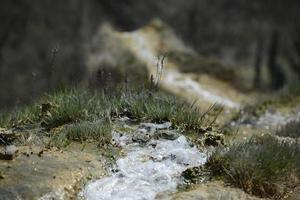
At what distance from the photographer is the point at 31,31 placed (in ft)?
81.6

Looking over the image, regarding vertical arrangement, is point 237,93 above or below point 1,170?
below

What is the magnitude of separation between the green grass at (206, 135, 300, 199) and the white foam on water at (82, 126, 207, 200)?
0.96 feet

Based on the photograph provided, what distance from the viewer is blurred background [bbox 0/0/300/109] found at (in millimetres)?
23812

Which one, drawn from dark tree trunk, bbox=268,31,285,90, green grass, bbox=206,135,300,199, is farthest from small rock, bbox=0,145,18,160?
dark tree trunk, bbox=268,31,285,90

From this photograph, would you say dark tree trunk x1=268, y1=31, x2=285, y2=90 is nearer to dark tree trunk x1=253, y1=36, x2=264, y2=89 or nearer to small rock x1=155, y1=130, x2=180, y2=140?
dark tree trunk x1=253, y1=36, x2=264, y2=89

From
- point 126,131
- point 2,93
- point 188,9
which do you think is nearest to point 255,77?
point 188,9

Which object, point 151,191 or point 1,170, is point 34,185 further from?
point 151,191

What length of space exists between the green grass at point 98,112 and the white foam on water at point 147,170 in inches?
14.4

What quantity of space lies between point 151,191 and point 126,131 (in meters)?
1.22

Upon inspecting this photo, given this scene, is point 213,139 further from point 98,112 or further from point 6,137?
point 6,137

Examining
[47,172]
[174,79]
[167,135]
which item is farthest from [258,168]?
[174,79]

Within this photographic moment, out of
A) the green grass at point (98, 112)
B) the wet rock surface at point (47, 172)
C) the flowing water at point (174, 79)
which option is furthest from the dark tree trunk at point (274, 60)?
the wet rock surface at point (47, 172)

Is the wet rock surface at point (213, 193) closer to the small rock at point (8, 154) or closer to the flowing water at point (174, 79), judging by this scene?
the small rock at point (8, 154)

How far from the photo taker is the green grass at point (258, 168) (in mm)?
5973
